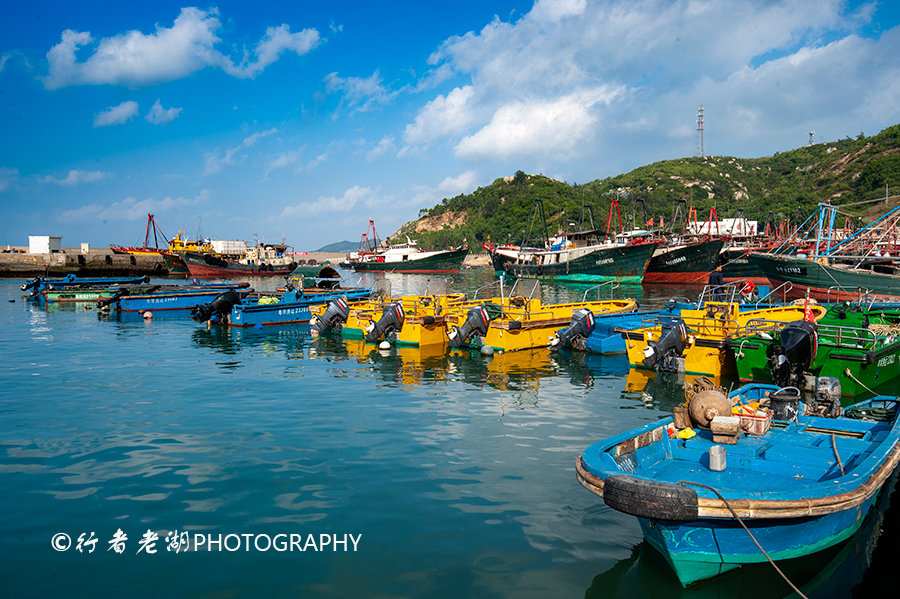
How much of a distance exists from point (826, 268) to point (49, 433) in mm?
35788

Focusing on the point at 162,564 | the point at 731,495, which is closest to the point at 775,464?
the point at 731,495

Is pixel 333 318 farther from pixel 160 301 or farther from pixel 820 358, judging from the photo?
pixel 820 358

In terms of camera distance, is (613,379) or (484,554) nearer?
(484,554)

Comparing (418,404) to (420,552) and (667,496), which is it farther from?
(667,496)

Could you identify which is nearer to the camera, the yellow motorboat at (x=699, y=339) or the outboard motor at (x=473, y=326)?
the yellow motorboat at (x=699, y=339)

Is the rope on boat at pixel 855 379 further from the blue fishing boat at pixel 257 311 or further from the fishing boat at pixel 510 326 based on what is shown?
the blue fishing boat at pixel 257 311

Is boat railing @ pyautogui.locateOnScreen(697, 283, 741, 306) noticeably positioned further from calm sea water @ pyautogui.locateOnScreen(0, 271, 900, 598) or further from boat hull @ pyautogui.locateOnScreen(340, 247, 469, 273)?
boat hull @ pyautogui.locateOnScreen(340, 247, 469, 273)

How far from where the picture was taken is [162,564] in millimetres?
6078

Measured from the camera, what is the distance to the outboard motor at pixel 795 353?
482 inches

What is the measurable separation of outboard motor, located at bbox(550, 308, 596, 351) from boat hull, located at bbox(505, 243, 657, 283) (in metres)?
33.8

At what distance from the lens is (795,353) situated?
12.3m

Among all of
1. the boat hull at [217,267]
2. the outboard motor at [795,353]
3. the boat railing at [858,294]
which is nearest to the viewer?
the outboard motor at [795,353]

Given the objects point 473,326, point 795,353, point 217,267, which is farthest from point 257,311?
point 217,267

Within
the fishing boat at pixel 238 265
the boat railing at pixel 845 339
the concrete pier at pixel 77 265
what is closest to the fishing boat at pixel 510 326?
the boat railing at pixel 845 339
